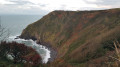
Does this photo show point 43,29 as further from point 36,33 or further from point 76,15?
point 76,15

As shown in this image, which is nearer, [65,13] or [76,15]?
[76,15]

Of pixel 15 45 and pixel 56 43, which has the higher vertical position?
pixel 56 43

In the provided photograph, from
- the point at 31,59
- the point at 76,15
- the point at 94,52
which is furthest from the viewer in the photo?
the point at 76,15

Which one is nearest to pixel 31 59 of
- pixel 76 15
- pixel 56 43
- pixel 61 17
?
pixel 56 43

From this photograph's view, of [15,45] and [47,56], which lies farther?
[47,56]

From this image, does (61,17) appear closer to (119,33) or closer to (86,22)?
(86,22)

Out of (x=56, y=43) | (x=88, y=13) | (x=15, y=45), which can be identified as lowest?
(x=15, y=45)

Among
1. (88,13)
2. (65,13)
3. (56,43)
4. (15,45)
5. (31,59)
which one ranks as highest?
(65,13)

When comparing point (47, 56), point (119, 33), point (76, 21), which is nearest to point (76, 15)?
point (76, 21)

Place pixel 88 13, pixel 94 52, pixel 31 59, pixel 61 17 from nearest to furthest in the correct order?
pixel 31 59 < pixel 94 52 < pixel 88 13 < pixel 61 17
